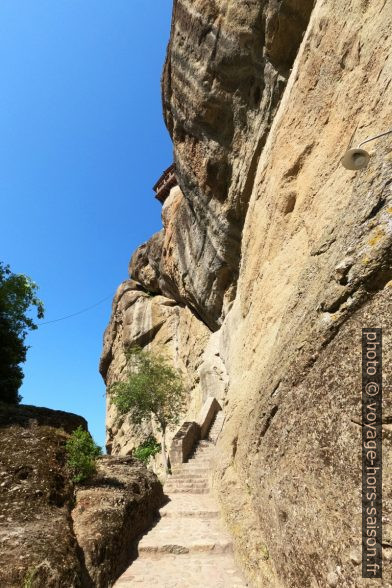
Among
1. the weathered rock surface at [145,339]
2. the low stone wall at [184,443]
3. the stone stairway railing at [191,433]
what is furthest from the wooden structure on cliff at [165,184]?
the low stone wall at [184,443]

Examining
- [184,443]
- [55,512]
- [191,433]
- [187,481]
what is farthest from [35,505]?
[191,433]

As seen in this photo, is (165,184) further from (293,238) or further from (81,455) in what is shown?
(81,455)

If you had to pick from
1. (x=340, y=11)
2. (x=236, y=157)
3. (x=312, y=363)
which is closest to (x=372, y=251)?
(x=312, y=363)

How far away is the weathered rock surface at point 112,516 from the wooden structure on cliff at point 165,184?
25.8 m

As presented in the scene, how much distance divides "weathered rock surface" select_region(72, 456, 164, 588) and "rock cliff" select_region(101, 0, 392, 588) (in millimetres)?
1741

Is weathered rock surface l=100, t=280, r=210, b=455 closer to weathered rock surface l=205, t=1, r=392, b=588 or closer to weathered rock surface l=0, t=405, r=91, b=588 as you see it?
weathered rock surface l=0, t=405, r=91, b=588

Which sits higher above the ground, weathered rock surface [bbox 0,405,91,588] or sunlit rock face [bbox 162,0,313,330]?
sunlit rock face [bbox 162,0,313,330]

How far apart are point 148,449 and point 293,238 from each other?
18425 mm

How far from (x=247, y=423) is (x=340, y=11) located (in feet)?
28.3

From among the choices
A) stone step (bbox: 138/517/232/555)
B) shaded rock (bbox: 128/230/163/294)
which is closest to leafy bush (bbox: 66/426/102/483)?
stone step (bbox: 138/517/232/555)

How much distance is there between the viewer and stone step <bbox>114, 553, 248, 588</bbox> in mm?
5098

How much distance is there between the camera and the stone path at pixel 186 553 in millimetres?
5199

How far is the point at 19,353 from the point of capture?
13.8 meters

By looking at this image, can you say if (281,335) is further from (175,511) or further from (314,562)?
(175,511)
